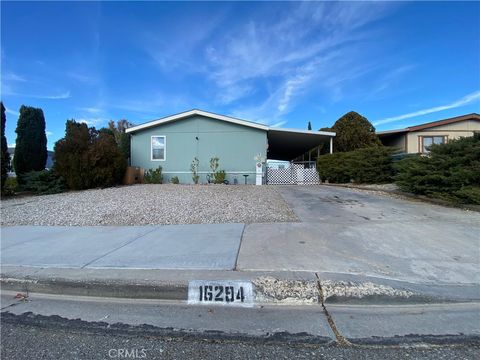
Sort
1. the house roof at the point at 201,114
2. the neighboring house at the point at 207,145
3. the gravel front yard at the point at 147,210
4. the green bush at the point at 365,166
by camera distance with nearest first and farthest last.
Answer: the gravel front yard at the point at 147,210 → the green bush at the point at 365,166 → the house roof at the point at 201,114 → the neighboring house at the point at 207,145

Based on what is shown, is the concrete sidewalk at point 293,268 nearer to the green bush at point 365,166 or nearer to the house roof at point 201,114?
the green bush at point 365,166

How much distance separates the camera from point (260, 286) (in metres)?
3.59

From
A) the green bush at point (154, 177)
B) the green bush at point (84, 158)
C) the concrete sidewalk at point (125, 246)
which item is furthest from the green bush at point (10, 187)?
the concrete sidewalk at point (125, 246)

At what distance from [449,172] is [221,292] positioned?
8441 millimetres

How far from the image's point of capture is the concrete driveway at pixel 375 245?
4.11m

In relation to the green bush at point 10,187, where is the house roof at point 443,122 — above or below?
above

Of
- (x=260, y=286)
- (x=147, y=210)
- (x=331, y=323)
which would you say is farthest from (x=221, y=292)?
(x=147, y=210)

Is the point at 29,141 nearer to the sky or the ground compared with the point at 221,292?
nearer to the sky

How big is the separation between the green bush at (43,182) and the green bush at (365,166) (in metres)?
13.7

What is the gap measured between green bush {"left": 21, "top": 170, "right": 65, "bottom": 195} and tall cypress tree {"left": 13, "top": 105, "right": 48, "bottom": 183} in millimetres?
1048

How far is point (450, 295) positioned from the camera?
350 cm

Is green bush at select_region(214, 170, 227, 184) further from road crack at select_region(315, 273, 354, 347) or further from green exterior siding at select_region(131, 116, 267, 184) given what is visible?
road crack at select_region(315, 273, 354, 347)

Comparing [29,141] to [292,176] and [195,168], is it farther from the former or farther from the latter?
[292,176]

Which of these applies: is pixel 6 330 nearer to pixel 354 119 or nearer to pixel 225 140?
pixel 225 140
